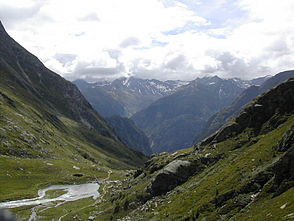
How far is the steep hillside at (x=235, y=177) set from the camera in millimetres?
39969

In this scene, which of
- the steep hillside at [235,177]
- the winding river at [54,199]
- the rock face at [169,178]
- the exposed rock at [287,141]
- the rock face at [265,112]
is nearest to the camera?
the steep hillside at [235,177]

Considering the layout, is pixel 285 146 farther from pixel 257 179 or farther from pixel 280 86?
pixel 280 86

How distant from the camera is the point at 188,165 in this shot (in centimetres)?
6744

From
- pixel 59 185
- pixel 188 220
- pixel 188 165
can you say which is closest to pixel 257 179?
pixel 188 220

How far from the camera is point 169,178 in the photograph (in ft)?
216

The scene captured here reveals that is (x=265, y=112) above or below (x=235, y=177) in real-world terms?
above

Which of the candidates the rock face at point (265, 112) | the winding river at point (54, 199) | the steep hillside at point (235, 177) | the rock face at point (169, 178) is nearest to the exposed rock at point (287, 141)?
the steep hillside at point (235, 177)

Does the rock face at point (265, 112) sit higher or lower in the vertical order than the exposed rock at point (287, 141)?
higher

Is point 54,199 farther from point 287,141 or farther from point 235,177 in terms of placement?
point 287,141

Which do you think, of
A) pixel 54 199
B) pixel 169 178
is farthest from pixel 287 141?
pixel 54 199

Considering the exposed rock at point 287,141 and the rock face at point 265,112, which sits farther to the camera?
the rock face at point 265,112

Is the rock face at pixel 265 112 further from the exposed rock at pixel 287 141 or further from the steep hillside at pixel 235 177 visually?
the exposed rock at pixel 287 141

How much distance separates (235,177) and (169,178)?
62.1ft

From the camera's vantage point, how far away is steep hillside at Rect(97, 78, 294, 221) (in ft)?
131
